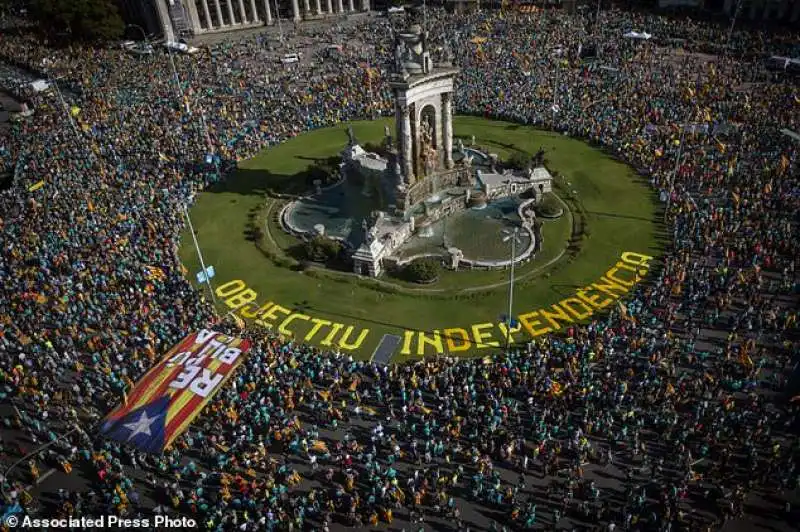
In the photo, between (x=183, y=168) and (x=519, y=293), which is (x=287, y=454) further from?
(x=183, y=168)

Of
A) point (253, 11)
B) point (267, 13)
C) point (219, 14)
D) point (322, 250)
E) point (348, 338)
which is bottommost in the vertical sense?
point (348, 338)

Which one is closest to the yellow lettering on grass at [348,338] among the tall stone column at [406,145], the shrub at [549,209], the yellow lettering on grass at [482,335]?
the yellow lettering on grass at [482,335]

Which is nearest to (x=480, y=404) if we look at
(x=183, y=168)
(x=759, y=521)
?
(x=759, y=521)

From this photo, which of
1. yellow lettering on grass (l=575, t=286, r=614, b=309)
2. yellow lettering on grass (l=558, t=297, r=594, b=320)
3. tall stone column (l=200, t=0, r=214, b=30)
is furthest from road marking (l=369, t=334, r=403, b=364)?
tall stone column (l=200, t=0, r=214, b=30)

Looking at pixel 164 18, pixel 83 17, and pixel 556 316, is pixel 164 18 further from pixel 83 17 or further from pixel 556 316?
pixel 556 316

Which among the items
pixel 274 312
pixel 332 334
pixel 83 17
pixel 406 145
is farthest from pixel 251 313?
pixel 83 17

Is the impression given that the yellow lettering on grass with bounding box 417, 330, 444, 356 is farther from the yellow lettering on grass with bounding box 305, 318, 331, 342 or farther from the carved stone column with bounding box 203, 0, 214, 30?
the carved stone column with bounding box 203, 0, 214, 30

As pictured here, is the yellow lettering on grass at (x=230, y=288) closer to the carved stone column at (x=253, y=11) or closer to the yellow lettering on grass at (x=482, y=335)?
the yellow lettering on grass at (x=482, y=335)
